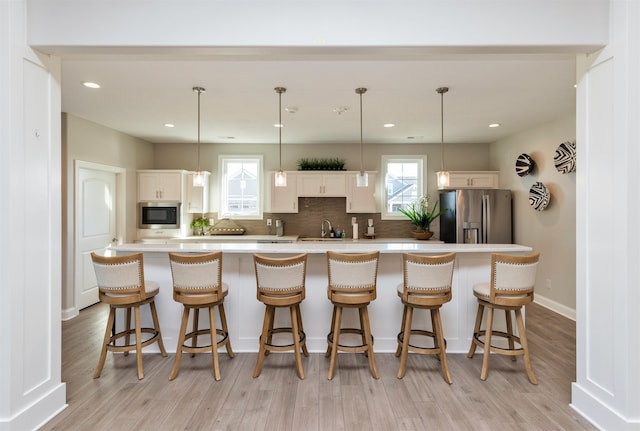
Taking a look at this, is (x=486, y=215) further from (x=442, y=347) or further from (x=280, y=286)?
(x=280, y=286)

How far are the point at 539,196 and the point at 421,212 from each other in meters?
1.88

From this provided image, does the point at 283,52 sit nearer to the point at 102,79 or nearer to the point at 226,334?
the point at 102,79

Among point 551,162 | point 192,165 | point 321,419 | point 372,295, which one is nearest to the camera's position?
point 321,419

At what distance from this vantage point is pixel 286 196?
576 centimetres

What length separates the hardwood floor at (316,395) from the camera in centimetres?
210

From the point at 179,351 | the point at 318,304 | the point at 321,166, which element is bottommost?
the point at 179,351

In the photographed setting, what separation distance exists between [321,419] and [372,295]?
36.9 inches

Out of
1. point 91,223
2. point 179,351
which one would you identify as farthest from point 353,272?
point 91,223

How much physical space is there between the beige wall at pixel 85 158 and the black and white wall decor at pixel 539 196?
20.0ft

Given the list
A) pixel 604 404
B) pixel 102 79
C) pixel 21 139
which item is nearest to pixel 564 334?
pixel 604 404

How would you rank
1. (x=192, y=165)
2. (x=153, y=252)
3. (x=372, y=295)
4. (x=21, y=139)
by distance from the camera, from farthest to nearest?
(x=192, y=165), (x=153, y=252), (x=372, y=295), (x=21, y=139)

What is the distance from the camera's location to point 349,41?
2064 millimetres

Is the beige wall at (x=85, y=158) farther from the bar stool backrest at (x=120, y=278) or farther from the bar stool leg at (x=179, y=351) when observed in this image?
the bar stool leg at (x=179, y=351)

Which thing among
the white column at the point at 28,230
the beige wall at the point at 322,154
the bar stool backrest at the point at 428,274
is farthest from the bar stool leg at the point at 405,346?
the beige wall at the point at 322,154
